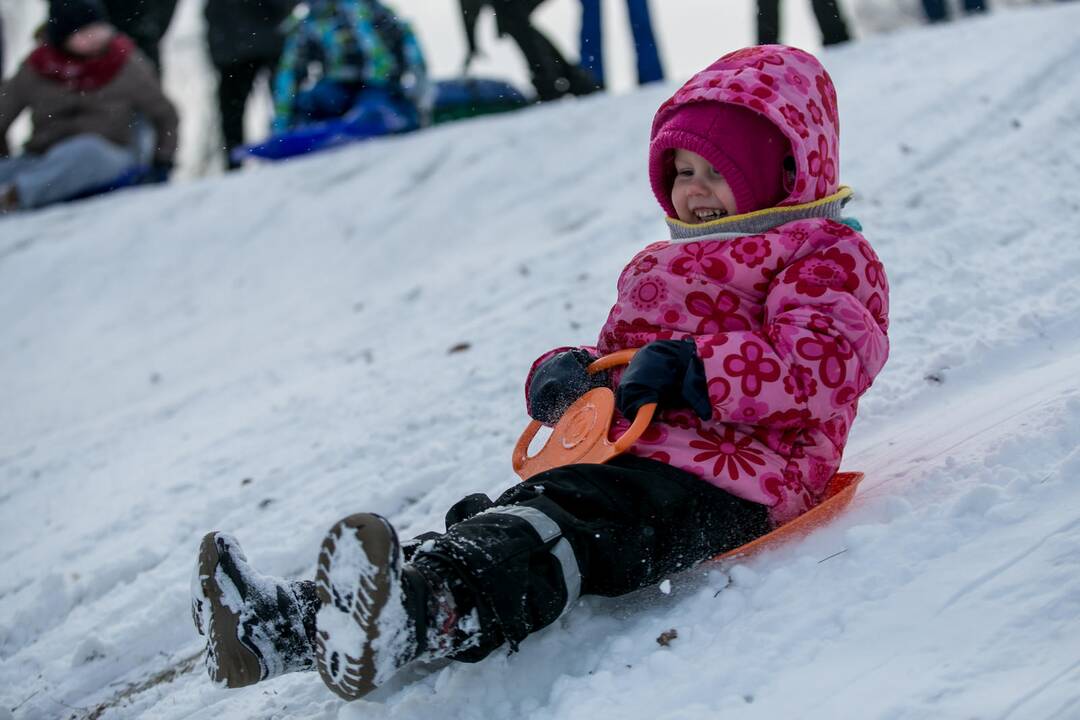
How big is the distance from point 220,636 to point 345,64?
671cm

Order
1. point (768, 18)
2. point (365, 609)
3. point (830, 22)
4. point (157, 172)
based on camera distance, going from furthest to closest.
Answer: point (157, 172)
point (830, 22)
point (768, 18)
point (365, 609)

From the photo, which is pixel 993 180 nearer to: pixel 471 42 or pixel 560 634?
pixel 560 634

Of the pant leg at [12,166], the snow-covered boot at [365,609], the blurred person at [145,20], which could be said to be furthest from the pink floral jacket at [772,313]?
→ the blurred person at [145,20]

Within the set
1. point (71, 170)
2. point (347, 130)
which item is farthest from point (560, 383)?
point (71, 170)

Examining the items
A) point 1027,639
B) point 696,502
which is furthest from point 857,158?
point 1027,639

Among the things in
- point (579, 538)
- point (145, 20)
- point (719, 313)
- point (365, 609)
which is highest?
point (145, 20)

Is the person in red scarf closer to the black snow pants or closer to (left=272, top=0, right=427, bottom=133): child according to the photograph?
(left=272, top=0, right=427, bottom=133): child

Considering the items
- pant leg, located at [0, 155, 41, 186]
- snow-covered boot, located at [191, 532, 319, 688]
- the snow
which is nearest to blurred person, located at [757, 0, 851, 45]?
the snow

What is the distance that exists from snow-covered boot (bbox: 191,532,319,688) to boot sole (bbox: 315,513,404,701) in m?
0.18

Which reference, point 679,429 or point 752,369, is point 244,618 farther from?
point 752,369

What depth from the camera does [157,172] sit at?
8539 millimetres

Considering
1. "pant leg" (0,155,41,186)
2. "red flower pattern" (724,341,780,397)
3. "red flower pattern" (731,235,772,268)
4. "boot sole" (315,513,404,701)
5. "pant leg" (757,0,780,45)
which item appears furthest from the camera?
"pant leg" (0,155,41,186)

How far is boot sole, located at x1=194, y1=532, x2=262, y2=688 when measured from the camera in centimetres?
179

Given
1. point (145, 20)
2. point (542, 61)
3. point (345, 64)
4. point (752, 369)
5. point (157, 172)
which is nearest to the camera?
point (752, 369)
